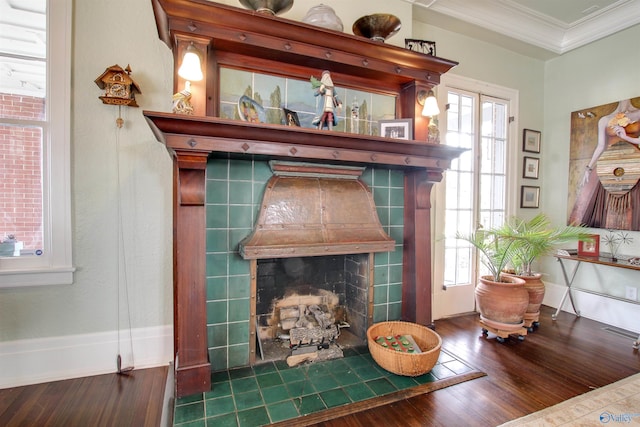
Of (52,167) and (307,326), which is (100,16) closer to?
(52,167)

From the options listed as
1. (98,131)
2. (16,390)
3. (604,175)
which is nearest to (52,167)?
(98,131)

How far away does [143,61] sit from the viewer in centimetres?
201

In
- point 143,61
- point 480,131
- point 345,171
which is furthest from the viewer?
point 480,131

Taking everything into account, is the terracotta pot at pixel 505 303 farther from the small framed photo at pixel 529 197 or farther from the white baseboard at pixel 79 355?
the white baseboard at pixel 79 355

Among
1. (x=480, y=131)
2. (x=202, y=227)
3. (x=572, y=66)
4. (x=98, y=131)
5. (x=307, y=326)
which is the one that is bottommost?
(x=307, y=326)

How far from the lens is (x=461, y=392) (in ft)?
5.87

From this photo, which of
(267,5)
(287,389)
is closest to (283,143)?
(267,5)

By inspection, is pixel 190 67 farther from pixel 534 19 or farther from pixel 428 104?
pixel 534 19

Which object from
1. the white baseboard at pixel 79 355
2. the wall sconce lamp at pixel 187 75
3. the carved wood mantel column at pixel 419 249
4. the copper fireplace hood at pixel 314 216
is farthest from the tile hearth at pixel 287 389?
the wall sconce lamp at pixel 187 75

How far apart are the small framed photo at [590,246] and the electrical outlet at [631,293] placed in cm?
43

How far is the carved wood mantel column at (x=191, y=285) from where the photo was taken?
5.42 feet

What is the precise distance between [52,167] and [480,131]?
368 centimetres

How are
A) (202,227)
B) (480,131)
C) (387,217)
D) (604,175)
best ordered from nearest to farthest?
(202,227) → (387,217) → (604,175) → (480,131)

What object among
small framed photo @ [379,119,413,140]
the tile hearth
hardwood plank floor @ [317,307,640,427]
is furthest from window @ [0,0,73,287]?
small framed photo @ [379,119,413,140]
